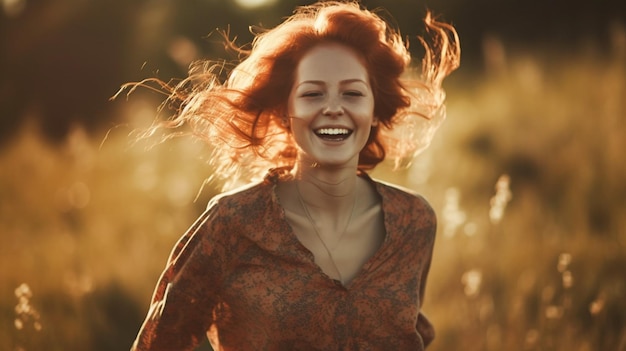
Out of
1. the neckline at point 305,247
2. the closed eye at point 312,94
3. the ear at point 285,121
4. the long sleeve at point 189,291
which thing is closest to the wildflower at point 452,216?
the neckline at point 305,247

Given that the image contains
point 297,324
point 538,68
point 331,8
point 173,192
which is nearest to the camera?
point 297,324

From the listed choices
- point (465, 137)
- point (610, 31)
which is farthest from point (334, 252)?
point (610, 31)

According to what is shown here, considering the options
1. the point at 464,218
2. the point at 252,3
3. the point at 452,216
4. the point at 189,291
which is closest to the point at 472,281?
the point at 452,216

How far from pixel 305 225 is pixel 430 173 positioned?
2.30 m

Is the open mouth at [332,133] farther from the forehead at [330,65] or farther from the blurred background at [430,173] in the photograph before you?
the blurred background at [430,173]

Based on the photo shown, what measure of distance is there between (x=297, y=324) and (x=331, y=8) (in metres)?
1.00

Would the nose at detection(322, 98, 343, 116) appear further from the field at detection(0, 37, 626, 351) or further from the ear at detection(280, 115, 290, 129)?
the field at detection(0, 37, 626, 351)

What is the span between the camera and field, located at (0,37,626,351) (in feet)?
12.8

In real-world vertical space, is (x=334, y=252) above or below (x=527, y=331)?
above

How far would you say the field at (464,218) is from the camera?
3908mm

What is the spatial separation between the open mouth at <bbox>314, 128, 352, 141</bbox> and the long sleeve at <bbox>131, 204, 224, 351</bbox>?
15.2 inches

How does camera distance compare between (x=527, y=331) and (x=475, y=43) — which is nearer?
(x=527, y=331)

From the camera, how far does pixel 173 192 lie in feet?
16.4

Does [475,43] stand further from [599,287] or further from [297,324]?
[297,324]
